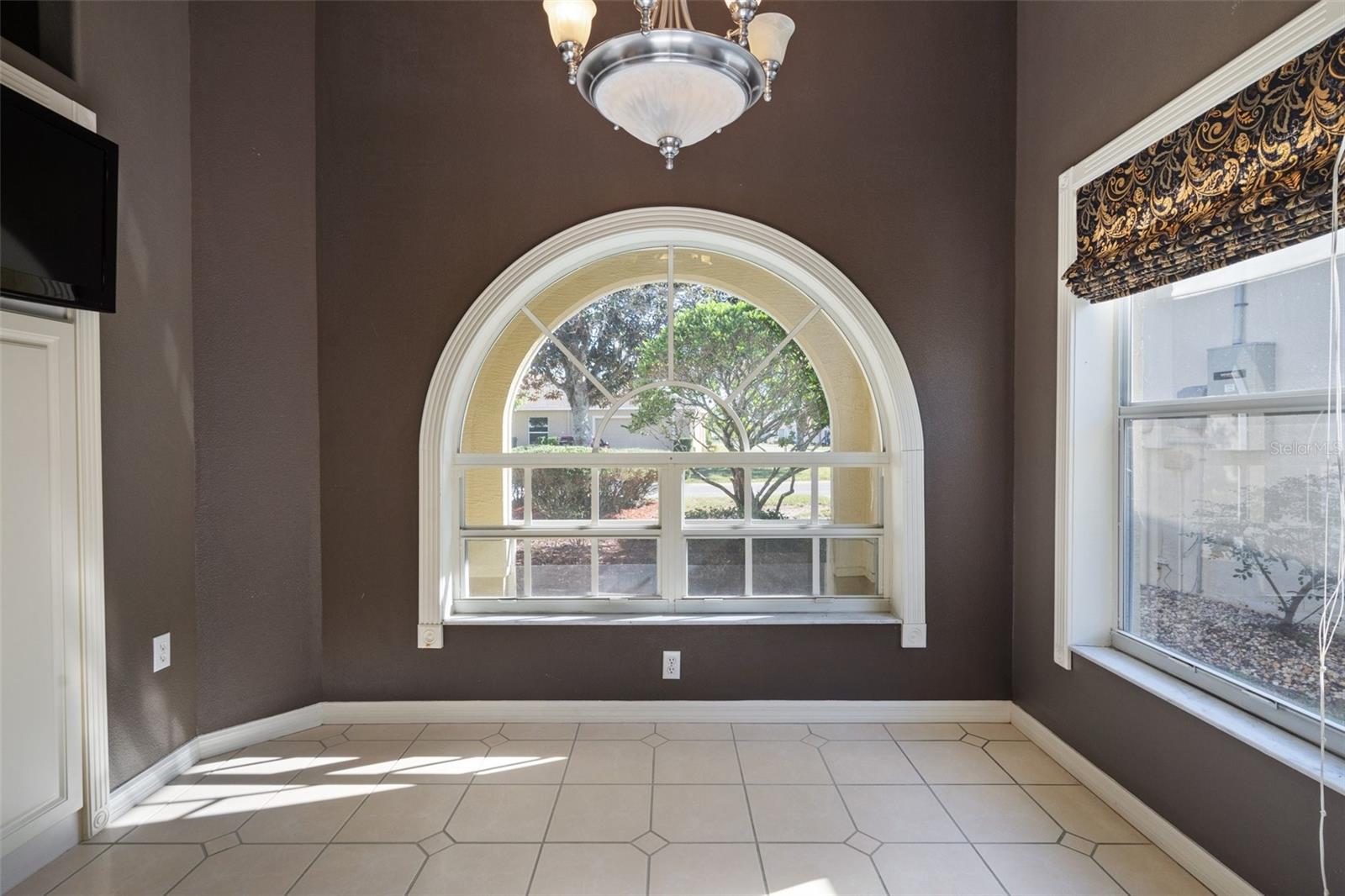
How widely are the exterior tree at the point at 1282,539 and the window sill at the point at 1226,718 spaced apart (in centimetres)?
28

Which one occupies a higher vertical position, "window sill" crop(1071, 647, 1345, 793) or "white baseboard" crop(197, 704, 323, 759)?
"window sill" crop(1071, 647, 1345, 793)

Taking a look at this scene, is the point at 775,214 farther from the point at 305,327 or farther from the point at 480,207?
the point at 305,327

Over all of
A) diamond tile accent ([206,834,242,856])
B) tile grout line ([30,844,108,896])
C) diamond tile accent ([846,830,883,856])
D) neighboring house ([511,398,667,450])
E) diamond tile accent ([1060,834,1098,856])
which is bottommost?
diamond tile accent ([1060,834,1098,856])

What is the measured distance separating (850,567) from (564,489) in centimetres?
139

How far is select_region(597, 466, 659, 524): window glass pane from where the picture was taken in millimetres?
3148

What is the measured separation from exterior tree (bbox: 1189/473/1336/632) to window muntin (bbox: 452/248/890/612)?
4.45 ft

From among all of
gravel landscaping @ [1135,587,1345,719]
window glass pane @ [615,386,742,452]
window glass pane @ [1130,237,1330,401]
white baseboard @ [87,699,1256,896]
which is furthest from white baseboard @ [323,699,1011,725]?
window glass pane @ [1130,237,1330,401]

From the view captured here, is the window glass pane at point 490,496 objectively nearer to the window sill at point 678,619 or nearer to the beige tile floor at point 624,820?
the window sill at point 678,619

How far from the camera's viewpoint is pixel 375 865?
203 cm

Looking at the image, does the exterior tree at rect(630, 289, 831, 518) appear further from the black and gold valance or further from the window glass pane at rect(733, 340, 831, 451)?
the black and gold valance

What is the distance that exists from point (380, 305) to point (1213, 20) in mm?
3067

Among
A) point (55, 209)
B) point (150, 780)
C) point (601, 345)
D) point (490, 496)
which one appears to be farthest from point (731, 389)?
point (150, 780)

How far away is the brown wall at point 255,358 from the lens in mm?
2676

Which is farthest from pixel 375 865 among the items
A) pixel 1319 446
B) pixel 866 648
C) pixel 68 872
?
pixel 1319 446
